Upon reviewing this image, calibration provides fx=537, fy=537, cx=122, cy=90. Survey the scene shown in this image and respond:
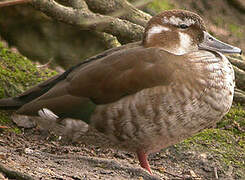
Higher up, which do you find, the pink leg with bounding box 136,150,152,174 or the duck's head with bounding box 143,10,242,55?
the duck's head with bounding box 143,10,242,55

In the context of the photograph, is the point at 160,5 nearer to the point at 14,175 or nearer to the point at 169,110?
the point at 169,110

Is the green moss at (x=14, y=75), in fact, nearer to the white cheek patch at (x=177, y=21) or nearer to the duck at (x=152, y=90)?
the duck at (x=152, y=90)

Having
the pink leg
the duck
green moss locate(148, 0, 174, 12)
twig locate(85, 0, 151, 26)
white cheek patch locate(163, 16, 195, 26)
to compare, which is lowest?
green moss locate(148, 0, 174, 12)

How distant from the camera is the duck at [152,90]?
3895mm

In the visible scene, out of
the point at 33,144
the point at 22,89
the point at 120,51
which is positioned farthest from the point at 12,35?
the point at 120,51

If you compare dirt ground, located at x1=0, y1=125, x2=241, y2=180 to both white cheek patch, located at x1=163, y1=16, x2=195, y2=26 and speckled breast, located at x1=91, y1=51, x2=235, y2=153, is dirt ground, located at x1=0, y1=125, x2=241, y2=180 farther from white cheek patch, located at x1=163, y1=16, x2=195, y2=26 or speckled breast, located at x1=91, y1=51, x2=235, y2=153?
white cheek patch, located at x1=163, y1=16, x2=195, y2=26

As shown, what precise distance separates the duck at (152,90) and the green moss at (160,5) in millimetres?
3787

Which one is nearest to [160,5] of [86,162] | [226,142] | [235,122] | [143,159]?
[235,122]

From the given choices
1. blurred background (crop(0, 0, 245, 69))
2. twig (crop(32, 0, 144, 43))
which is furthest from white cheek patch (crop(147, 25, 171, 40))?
blurred background (crop(0, 0, 245, 69))

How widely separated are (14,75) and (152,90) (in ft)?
6.90

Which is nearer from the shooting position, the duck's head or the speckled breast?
the speckled breast

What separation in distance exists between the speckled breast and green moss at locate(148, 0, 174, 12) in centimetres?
405

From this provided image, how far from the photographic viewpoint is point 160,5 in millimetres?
8266

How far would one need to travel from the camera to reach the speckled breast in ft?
12.7
